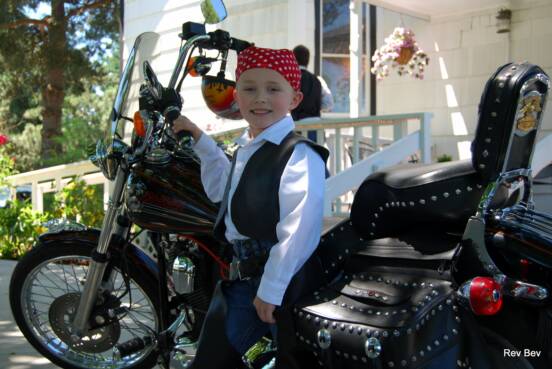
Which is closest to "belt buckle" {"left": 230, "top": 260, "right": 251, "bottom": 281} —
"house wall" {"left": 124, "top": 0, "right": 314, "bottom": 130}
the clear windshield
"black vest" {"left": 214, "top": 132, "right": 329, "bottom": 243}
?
"black vest" {"left": 214, "top": 132, "right": 329, "bottom": 243}

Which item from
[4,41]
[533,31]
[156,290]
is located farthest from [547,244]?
[4,41]

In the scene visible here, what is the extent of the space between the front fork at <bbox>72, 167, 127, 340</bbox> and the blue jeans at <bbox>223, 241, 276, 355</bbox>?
0.83 m

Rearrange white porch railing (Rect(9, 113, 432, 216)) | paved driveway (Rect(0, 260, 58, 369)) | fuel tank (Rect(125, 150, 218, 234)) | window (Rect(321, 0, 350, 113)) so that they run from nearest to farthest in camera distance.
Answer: fuel tank (Rect(125, 150, 218, 234)), paved driveway (Rect(0, 260, 58, 369)), white porch railing (Rect(9, 113, 432, 216)), window (Rect(321, 0, 350, 113))

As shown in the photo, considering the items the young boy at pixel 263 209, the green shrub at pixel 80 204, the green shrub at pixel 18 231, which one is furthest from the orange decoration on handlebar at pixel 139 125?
the green shrub at pixel 18 231

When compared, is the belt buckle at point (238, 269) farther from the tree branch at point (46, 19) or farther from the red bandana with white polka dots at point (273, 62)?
the tree branch at point (46, 19)

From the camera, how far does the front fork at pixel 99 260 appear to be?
2.82m

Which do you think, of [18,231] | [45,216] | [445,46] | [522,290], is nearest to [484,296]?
[522,290]

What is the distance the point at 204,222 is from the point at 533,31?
229 inches

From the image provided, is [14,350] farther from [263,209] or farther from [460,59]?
[460,59]

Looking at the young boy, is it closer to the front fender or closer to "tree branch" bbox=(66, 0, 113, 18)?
the front fender

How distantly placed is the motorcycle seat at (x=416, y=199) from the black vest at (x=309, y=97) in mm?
3613

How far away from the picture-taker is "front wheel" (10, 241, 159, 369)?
299 centimetres

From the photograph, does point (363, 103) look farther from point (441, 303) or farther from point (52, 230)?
point (441, 303)

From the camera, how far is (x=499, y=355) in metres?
1.73
